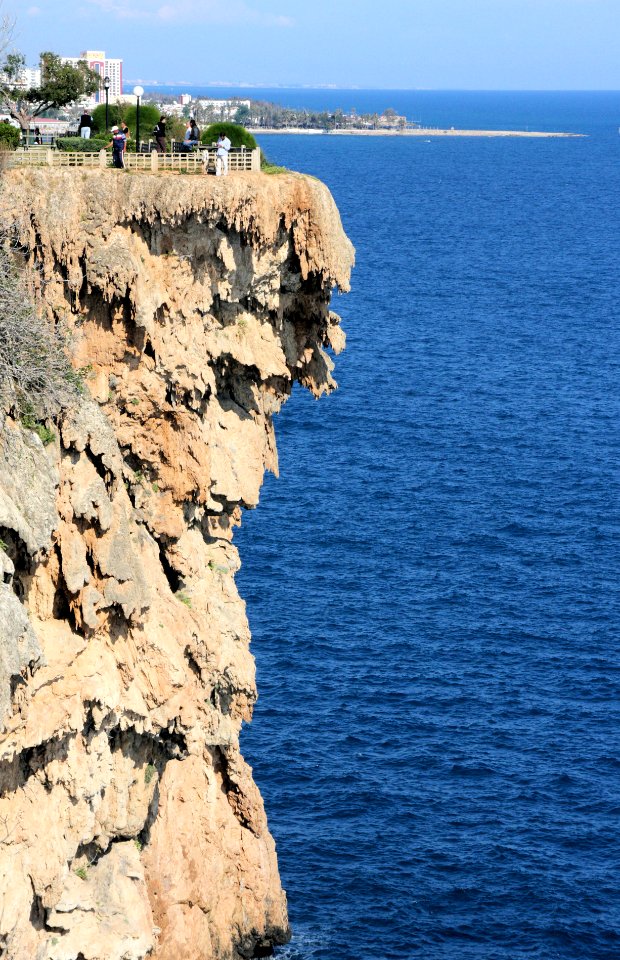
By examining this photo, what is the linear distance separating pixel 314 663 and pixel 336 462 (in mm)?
32368

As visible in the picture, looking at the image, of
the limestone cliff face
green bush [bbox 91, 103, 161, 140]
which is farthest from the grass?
green bush [bbox 91, 103, 161, 140]

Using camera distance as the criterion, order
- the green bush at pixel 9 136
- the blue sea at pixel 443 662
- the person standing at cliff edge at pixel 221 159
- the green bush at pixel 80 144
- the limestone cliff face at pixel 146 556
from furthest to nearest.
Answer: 1. the blue sea at pixel 443 662
2. the green bush at pixel 80 144
3. the person standing at cliff edge at pixel 221 159
4. the green bush at pixel 9 136
5. the limestone cliff face at pixel 146 556

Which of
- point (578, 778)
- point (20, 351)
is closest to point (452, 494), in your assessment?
point (578, 778)

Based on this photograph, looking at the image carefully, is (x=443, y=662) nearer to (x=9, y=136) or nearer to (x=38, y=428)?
(x=9, y=136)

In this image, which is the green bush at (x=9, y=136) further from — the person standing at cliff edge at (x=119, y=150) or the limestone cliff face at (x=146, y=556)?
the limestone cliff face at (x=146, y=556)

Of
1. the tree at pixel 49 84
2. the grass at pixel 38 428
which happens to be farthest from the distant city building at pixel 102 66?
the grass at pixel 38 428

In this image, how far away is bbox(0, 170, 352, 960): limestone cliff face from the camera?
3697 centimetres

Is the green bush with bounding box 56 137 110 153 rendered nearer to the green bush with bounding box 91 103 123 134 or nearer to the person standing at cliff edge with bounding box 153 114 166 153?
the person standing at cliff edge with bounding box 153 114 166 153

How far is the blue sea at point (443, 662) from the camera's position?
178ft

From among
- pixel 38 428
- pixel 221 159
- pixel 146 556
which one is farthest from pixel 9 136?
pixel 146 556

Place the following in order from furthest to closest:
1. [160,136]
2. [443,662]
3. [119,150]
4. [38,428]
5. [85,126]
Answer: [443,662] → [85,126] → [160,136] → [119,150] → [38,428]

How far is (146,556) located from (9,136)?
1405 centimetres

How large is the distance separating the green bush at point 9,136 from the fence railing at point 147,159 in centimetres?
52

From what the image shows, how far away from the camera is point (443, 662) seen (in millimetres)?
70875
